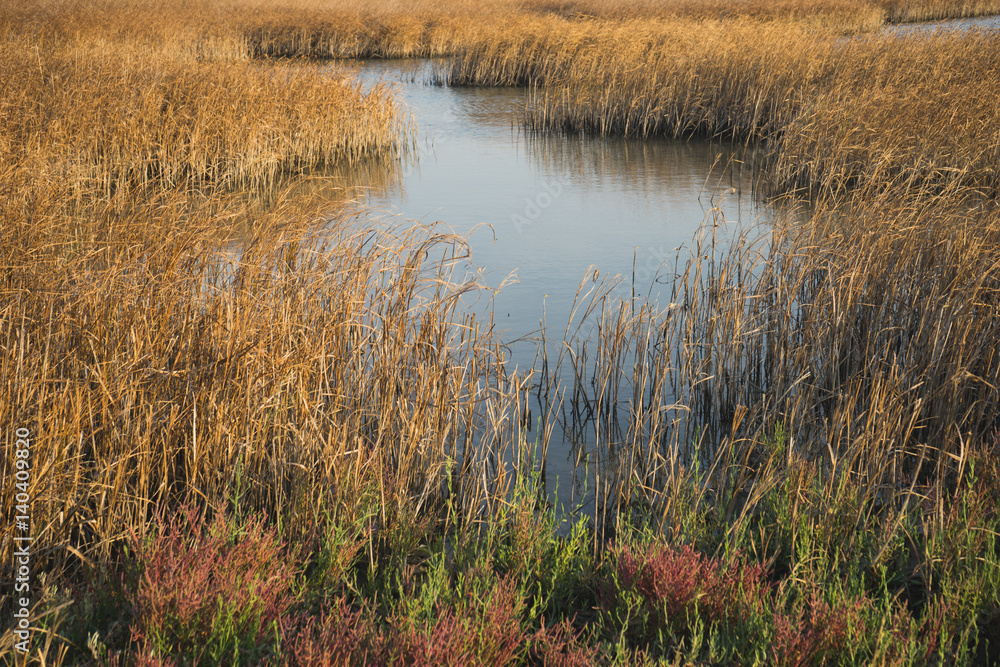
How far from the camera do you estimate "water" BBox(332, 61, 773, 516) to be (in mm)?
6191

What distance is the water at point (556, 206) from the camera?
6191 millimetres

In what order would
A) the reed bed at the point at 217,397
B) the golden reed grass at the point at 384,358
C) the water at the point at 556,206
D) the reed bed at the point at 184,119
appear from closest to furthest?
the reed bed at the point at 217,397
the golden reed grass at the point at 384,358
the water at the point at 556,206
the reed bed at the point at 184,119

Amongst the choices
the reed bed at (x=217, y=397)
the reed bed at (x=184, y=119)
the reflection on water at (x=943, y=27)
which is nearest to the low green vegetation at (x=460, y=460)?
the reed bed at (x=217, y=397)

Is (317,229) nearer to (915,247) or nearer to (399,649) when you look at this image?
(399,649)

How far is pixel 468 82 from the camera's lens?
1736cm

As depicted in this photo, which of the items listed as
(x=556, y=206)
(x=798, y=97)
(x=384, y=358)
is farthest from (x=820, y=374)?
(x=798, y=97)

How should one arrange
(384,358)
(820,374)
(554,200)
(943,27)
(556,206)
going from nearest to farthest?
(384,358) → (820,374) → (556,206) → (554,200) → (943,27)

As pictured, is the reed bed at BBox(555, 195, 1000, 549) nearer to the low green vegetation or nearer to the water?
the low green vegetation

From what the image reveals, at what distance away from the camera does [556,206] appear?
902 centimetres

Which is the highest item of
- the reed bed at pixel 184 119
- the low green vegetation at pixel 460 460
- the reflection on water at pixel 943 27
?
the reflection on water at pixel 943 27

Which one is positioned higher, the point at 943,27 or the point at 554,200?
the point at 943,27

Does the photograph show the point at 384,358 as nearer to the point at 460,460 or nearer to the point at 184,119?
the point at 460,460

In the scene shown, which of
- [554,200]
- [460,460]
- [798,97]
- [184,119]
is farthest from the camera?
[798,97]

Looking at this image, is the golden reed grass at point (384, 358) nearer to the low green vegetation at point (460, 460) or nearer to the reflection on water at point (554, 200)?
the low green vegetation at point (460, 460)
